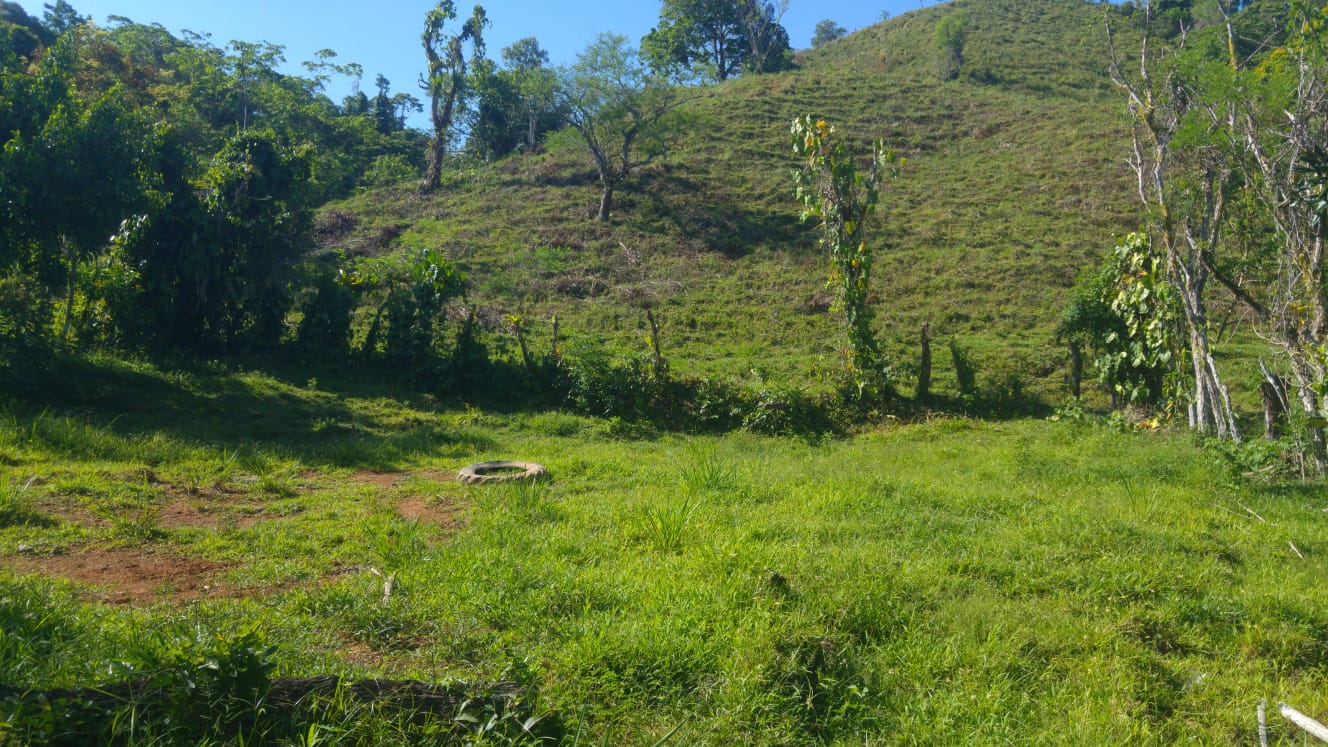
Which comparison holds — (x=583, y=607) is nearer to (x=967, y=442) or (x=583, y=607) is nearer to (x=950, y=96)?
(x=967, y=442)

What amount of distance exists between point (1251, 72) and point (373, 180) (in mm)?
27170

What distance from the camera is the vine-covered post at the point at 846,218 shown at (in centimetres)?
1169

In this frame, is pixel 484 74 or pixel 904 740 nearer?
pixel 904 740

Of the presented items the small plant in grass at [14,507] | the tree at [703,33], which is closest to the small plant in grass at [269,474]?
the small plant in grass at [14,507]

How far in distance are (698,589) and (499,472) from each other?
352 cm

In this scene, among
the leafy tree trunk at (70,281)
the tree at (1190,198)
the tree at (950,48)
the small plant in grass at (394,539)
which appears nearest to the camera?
the small plant in grass at (394,539)

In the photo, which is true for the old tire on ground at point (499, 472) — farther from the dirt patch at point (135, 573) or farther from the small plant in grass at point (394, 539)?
the dirt patch at point (135, 573)

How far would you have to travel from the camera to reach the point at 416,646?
12.3ft

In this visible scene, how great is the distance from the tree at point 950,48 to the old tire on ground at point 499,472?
36.4 meters

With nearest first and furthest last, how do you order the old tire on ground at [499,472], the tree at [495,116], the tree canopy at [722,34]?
the old tire on ground at [499,472], the tree at [495,116], the tree canopy at [722,34]

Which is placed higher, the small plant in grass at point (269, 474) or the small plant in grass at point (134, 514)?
the small plant in grass at point (134, 514)

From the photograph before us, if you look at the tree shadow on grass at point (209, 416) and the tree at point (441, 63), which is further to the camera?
the tree at point (441, 63)

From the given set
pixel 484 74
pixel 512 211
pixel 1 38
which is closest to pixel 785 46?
pixel 484 74

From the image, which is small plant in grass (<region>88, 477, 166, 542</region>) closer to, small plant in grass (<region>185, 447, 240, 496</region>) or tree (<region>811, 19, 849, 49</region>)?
small plant in grass (<region>185, 447, 240, 496</region>)
